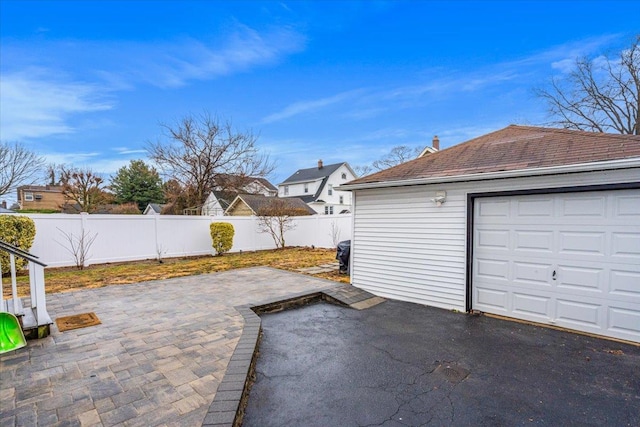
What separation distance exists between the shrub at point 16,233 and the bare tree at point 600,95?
22134 millimetres

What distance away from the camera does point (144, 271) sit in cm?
852

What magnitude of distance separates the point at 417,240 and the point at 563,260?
2.18m

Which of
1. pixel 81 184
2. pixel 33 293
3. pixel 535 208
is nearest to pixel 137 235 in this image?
pixel 33 293

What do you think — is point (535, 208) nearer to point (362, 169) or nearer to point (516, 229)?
point (516, 229)

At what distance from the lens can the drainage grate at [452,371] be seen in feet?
10.0

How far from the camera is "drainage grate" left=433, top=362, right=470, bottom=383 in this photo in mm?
3062

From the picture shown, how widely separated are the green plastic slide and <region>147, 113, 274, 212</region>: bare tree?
47.5ft

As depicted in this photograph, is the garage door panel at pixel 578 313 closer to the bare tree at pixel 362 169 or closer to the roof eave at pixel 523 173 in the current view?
the roof eave at pixel 523 173

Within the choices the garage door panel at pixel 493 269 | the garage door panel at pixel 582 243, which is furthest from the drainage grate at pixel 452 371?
the garage door panel at pixel 582 243

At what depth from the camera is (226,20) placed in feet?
28.0

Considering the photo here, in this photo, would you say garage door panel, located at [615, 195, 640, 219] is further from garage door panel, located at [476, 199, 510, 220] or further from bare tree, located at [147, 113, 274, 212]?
Answer: bare tree, located at [147, 113, 274, 212]

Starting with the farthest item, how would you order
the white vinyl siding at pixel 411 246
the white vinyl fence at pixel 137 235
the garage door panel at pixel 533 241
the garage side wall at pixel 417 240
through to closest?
the white vinyl fence at pixel 137 235 < the white vinyl siding at pixel 411 246 < the garage side wall at pixel 417 240 < the garage door panel at pixel 533 241

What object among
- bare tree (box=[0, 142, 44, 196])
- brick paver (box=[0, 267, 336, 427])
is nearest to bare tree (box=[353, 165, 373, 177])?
bare tree (box=[0, 142, 44, 196])

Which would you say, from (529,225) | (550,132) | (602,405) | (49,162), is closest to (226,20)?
(550,132)
